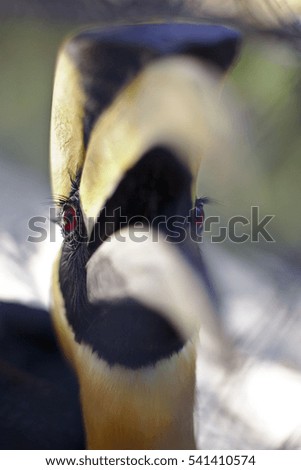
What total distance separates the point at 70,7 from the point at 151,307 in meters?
0.61

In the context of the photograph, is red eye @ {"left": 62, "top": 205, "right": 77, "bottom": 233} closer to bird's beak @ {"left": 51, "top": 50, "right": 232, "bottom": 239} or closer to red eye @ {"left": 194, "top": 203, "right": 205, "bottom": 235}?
bird's beak @ {"left": 51, "top": 50, "right": 232, "bottom": 239}

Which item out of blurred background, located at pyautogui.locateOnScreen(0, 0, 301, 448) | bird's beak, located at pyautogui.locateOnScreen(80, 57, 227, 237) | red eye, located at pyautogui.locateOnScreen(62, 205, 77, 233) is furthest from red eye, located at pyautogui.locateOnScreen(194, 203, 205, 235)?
red eye, located at pyautogui.locateOnScreen(62, 205, 77, 233)

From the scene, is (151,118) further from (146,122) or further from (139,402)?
(139,402)

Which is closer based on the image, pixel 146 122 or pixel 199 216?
pixel 146 122

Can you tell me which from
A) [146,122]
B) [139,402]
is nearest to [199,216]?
[146,122]

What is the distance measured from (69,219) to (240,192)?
1.16 ft

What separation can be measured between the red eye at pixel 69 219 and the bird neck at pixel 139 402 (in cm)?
26

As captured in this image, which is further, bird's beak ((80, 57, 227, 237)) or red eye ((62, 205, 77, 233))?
red eye ((62, 205, 77, 233))

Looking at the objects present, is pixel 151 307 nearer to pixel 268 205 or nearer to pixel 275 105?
pixel 268 205

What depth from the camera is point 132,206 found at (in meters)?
1.30

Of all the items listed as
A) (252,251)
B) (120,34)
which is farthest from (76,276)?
(120,34)

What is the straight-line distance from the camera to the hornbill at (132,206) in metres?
1.28

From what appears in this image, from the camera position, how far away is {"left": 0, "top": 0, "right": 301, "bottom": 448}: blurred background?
4.43 ft

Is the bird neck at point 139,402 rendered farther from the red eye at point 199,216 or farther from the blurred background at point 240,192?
the red eye at point 199,216
